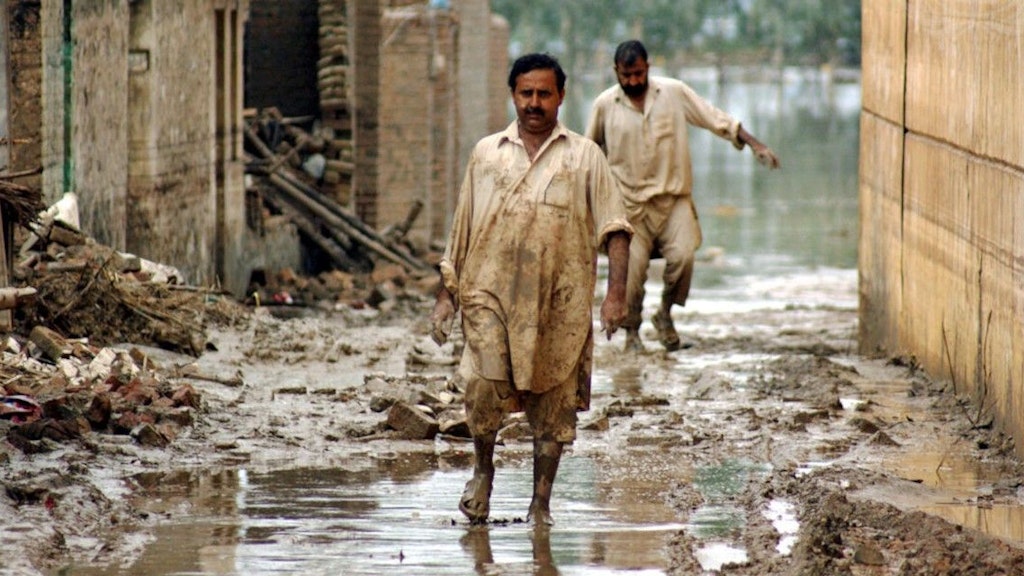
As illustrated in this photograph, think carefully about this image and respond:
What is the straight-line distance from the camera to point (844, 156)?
39844mm

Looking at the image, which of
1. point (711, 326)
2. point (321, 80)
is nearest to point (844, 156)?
point (321, 80)

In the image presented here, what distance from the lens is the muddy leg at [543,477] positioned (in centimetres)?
701

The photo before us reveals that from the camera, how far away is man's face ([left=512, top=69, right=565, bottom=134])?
6945 millimetres

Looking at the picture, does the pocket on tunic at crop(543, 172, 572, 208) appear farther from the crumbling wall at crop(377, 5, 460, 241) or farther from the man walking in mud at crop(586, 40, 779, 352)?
the crumbling wall at crop(377, 5, 460, 241)

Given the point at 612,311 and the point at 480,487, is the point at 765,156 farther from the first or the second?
the point at 480,487

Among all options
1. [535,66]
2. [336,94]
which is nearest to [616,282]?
[535,66]

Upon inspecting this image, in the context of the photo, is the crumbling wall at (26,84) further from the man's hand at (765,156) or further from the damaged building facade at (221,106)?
the man's hand at (765,156)

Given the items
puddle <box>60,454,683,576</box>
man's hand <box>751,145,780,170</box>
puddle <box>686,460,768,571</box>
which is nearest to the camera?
puddle <box>60,454,683,576</box>

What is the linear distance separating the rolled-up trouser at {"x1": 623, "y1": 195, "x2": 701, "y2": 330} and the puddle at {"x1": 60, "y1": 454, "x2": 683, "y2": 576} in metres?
3.93

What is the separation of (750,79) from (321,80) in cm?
6959

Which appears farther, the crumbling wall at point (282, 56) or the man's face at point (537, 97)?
the crumbling wall at point (282, 56)

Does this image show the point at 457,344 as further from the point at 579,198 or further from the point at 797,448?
the point at 579,198

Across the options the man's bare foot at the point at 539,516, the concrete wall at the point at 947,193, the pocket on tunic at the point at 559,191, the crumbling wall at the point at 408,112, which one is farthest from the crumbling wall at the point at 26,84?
the crumbling wall at the point at 408,112

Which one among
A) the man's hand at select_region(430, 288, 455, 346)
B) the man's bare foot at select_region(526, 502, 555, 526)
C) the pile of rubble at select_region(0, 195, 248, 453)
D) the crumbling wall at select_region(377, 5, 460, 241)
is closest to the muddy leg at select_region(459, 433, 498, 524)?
the man's bare foot at select_region(526, 502, 555, 526)
